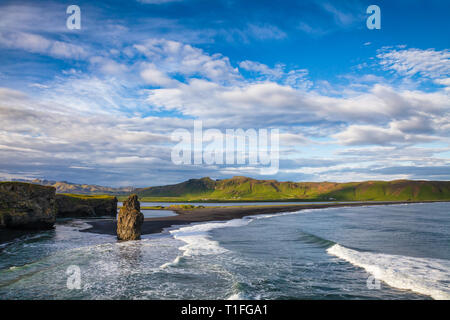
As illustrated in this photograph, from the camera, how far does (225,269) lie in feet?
71.4

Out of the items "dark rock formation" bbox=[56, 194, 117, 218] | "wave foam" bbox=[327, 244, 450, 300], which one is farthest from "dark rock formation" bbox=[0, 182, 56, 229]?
"wave foam" bbox=[327, 244, 450, 300]

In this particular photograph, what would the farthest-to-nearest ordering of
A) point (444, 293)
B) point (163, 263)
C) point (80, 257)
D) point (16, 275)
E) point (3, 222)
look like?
point (3, 222)
point (80, 257)
point (163, 263)
point (16, 275)
point (444, 293)

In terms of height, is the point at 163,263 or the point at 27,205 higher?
the point at 27,205

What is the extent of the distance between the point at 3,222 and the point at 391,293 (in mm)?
50271

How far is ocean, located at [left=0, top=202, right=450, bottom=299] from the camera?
1647 cm

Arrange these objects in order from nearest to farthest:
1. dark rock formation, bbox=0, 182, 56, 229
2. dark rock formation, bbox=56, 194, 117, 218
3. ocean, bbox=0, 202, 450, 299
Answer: ocean, bbox=0, 202, 450, 299 < dark rock formation, bbox=0, 182, 56, 229 < dark rock formation, bbox=56, 194, 117, 218

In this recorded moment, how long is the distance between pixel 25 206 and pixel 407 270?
5307cm

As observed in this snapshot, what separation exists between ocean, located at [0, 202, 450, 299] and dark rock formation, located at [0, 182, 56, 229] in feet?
29.7

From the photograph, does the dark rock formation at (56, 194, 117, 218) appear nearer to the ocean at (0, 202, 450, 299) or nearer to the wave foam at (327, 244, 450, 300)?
the ocean at (0, 202, 450, 299)

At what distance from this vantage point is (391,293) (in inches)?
645

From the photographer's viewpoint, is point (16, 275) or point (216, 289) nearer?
point (216, 289)
